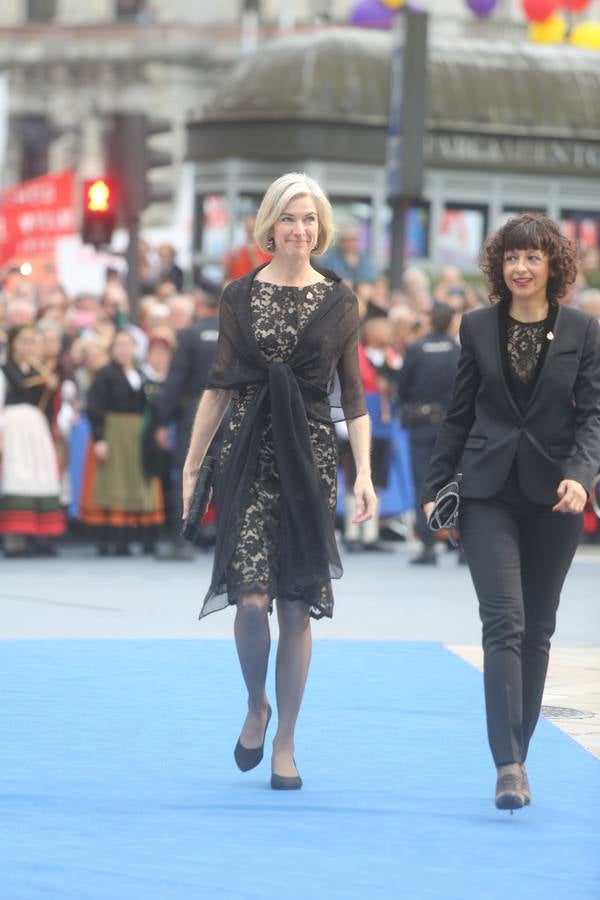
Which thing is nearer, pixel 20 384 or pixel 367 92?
pixel 20 384

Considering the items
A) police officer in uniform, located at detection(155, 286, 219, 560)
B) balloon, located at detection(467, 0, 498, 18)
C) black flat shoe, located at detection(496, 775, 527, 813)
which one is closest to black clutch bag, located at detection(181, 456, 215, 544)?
black flat shoe, located at detection(496, 775, 527, 813)

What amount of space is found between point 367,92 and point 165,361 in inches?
402

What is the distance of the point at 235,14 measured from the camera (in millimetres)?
71688

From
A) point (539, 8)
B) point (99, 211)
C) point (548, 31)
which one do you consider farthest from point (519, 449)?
point (548, 31)

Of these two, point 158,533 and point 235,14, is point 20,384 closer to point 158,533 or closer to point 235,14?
point 158,533

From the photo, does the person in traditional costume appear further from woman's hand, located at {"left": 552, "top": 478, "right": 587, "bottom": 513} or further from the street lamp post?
woman's hand, located at {"left": 552, "top": 478, "right": 587, "bottom": 513}

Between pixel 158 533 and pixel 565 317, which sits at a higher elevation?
pixel 565 317

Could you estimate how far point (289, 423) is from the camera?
22.9 feet

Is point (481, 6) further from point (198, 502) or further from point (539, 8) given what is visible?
point (198, 502)

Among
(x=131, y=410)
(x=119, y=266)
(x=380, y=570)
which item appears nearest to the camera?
(x=380, y=570)

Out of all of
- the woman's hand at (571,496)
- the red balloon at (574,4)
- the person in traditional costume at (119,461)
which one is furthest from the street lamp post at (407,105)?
the woman's hand at (571,496)

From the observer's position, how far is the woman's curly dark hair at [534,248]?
22.0 feet

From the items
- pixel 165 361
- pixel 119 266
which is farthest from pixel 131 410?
pixel 119 266

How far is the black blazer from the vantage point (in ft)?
21.9
